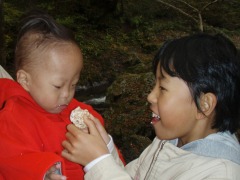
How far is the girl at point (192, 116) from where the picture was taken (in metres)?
1.52

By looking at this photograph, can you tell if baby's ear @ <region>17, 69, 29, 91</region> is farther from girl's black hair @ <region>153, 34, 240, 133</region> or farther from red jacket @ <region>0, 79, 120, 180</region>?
girl's black hair @ <region>153, 34, 240, 133</region>

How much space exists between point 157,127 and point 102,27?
30.3 ft

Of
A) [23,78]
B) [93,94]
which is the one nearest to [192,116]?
[23,78]

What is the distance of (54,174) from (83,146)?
0.20 meters

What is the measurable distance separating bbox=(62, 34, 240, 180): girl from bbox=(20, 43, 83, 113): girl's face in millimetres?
248

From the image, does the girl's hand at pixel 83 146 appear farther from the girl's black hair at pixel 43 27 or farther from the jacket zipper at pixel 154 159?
the girl's black hair at pixel 43 27

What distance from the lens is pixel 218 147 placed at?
154 centimetres

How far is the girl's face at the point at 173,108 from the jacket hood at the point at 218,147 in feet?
0.33

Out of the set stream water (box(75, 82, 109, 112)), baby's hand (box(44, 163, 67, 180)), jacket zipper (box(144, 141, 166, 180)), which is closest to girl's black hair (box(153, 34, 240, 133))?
jacket zipper (box(144, 141, 166, 180))

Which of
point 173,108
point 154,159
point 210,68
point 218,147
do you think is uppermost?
point 210,68

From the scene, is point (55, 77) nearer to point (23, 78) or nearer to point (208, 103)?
point (23, 78)

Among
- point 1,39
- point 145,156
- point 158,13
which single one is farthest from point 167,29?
point 145,156

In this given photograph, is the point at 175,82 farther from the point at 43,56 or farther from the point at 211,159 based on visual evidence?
the point at 43,56

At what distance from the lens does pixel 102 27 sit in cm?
1062
